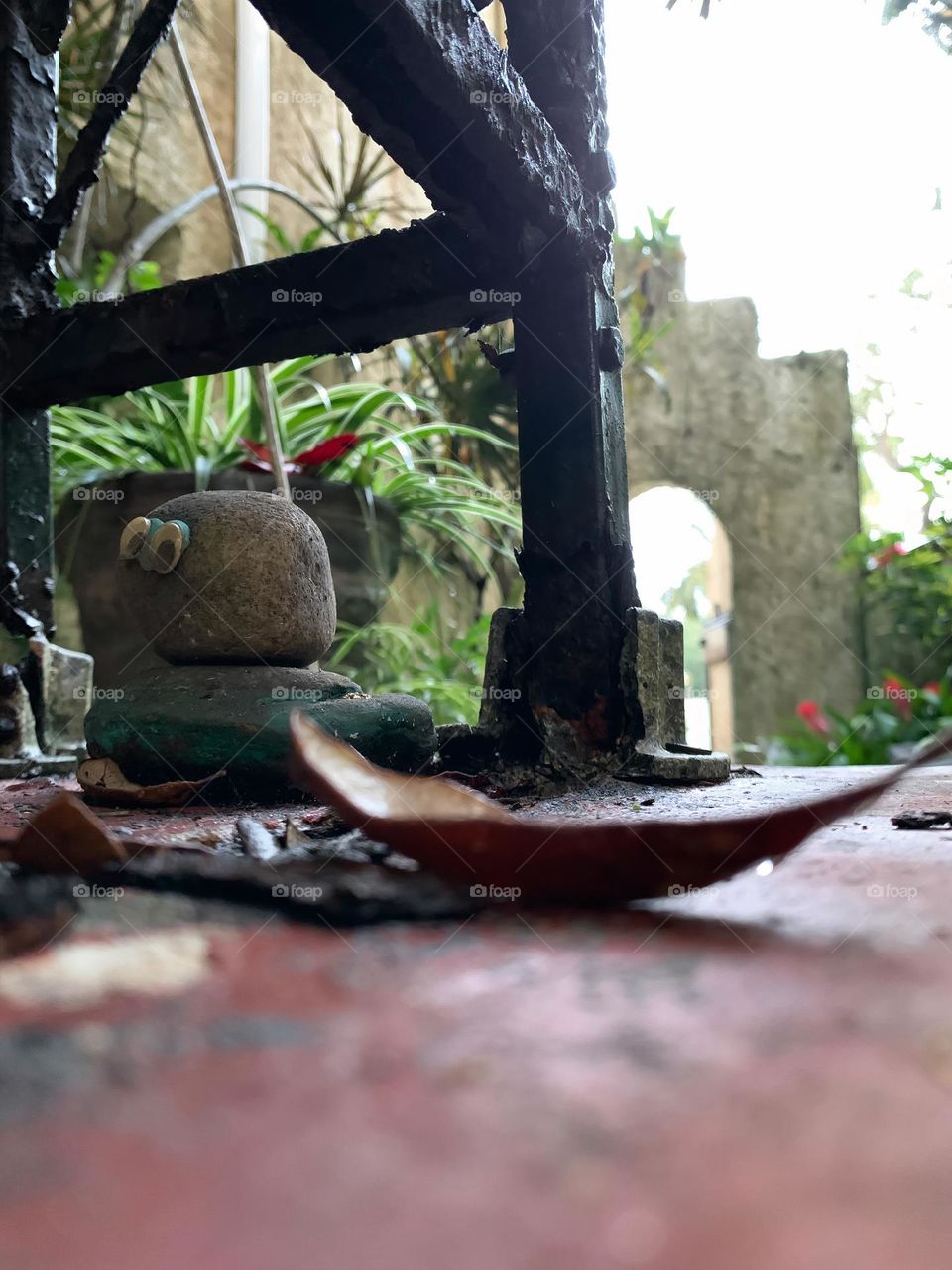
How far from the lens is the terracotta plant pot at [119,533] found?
10.7ft

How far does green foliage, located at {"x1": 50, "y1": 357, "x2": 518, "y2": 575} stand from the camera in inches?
136

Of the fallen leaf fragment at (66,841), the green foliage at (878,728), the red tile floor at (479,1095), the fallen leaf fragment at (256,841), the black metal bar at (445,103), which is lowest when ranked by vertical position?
the green foliage at (878,728)

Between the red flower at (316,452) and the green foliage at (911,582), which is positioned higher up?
the red flower at (316,452)

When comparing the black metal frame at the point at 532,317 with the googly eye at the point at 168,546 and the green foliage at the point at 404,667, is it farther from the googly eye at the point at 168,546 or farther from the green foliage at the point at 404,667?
the green foliage at the point at 404,667

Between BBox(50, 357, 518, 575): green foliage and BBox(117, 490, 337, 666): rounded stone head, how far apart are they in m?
1.58

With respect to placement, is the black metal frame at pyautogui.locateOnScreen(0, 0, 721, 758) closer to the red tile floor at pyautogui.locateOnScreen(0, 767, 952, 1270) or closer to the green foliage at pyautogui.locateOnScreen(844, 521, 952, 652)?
the red tile floor at pyautogui.locateOnScreen(0, 767, 952, 1270)

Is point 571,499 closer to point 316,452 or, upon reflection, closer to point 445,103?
point 445,103

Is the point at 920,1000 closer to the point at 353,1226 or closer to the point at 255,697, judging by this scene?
the point at 353,1226

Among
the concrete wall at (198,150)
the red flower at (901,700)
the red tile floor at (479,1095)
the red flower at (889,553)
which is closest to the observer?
the red tile floor at (479,1095)

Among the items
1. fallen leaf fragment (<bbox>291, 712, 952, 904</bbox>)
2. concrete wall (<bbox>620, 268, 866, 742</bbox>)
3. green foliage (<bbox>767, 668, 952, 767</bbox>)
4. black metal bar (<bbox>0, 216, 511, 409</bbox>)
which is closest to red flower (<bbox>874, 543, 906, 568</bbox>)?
concrete wall (<bbox>620, 268, 866, 742</bbox>)

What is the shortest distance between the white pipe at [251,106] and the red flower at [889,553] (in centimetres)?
427

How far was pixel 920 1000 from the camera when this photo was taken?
1.46 feet

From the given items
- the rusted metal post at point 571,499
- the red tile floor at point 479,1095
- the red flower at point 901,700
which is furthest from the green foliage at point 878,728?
the red tile floor at point 479,1095

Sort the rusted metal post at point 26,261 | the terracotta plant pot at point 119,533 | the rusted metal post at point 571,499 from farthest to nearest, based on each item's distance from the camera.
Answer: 1. the terracotta plant pot at point 119,533
2. the rusted metal post at point 26,261
3. the rusted metal post at point 571,499
